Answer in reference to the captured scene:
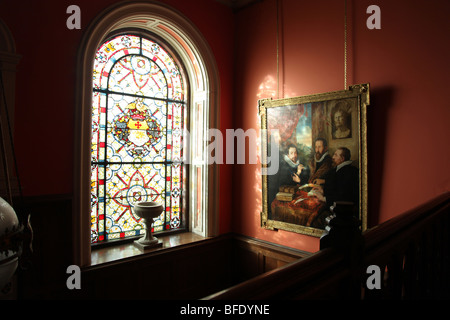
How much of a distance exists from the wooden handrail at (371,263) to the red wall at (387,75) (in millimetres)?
1081

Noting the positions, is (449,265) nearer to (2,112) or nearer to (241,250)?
(241,250)

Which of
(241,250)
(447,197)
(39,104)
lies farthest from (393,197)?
(39,104)

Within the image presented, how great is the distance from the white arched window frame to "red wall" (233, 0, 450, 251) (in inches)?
36.9

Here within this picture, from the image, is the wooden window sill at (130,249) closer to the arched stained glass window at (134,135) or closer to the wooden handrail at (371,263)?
the arched stained glass window at (134,135)

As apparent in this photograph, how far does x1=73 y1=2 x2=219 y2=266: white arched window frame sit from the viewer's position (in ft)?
11.5

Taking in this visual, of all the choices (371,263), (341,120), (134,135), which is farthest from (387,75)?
(134,135)

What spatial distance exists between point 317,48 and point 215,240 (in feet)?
10.3

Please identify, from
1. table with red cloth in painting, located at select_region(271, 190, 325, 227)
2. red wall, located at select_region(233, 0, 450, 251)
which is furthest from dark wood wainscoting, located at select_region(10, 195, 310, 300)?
red wall, located at select_region(233, 0, 450, 251)

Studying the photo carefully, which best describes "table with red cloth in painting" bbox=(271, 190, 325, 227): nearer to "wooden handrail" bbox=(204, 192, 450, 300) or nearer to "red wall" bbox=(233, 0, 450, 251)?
"red wall" bbox=(233, 0, 450, 251)

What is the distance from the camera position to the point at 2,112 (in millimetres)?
3021

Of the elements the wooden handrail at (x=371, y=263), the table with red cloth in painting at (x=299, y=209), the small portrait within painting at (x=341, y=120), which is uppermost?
the small portrait within painting at (x=341, y=120)

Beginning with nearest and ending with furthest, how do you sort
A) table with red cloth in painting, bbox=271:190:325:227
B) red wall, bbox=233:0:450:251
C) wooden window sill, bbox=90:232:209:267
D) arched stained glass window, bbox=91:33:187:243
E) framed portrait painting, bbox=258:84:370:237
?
red wall, bbox=233:0:450:251, framed portrait painting, bbox=258:84:370:237, wooden window sill, bbox=90:232:209:267, table with red cloth in painting, bbox=271:190:325:227, arched stained glass window, bbox=91:33:187:243

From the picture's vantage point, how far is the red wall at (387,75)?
3.02m

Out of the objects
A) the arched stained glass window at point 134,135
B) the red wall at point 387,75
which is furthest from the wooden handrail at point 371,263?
the arched stained glass window at point 134,135
